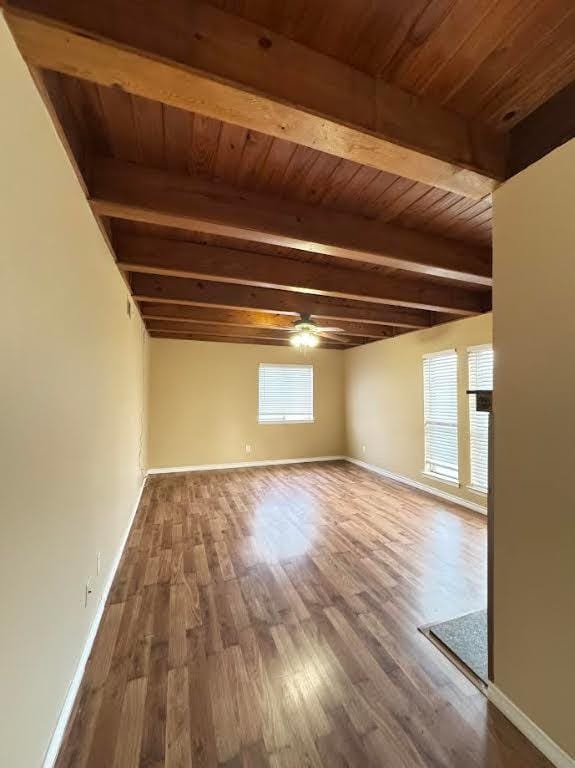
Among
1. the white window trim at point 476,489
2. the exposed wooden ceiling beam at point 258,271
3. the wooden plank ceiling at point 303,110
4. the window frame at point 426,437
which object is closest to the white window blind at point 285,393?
the window frame at point 426,437

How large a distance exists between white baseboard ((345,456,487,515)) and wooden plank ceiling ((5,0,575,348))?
2981 mm

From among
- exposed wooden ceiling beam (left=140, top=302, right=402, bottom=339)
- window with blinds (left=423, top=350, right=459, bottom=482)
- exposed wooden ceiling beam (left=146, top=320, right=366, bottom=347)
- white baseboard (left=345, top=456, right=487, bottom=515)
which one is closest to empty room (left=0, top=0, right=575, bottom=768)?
exposed wooden ceiling beam (left=140, top=302, right=402, bottom=339)

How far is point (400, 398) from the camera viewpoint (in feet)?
17.1

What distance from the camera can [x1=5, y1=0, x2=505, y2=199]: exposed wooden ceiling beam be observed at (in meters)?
0.94

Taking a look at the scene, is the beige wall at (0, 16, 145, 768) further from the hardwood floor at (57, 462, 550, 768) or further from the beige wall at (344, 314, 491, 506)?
the beige wall at (344, 314, 491, 506)

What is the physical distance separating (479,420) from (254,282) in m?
3.18

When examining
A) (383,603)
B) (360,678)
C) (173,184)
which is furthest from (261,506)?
(173,184)

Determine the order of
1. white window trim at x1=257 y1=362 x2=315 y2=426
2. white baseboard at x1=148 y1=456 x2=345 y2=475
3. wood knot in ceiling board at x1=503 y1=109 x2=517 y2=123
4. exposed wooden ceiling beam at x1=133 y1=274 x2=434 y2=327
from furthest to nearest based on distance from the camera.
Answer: white window trim at x1=257 y1=362 x2=315 y2=426 < white baseboard at x1=148 y1=456 x2=345 y2=475 < exposed wooden ceiling beam at x1=133 y1=274 x2=434 y2=327 < wood knot in ceiling board at x1=503 y1=109 x2=517 y2=123

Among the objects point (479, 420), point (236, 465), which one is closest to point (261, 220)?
point (479, 420)

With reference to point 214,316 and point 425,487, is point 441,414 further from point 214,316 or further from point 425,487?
point 214,316

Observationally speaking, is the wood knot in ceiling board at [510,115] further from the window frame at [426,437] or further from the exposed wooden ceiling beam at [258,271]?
the window frame at [426,437]

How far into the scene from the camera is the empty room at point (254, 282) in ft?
3.37

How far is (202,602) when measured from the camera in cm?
215

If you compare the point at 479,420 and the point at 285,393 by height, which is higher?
the point at 285,393
